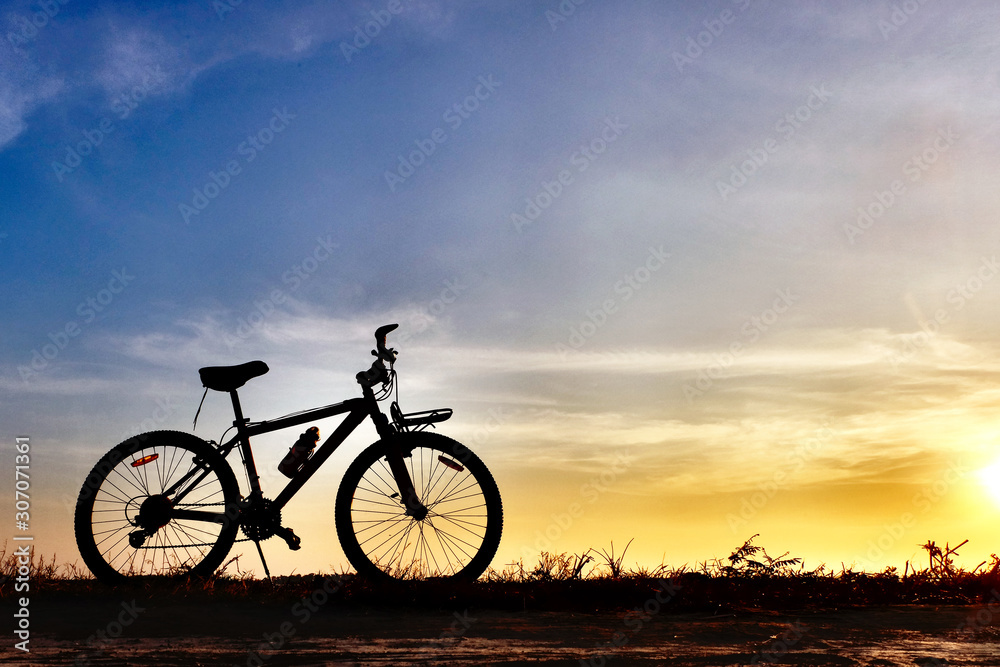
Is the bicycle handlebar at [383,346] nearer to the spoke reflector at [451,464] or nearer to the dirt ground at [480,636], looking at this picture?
the spoke reflector at [451,464]

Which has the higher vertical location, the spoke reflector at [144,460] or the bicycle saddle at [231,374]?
the bicycle saddle at [231,374]

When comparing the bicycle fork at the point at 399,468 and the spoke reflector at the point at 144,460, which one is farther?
the spoke reflector at the point at 144,460

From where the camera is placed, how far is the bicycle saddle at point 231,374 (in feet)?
21.9

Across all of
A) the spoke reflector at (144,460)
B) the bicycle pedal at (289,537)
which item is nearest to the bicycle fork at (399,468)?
the bicycle pedal at (289,537)

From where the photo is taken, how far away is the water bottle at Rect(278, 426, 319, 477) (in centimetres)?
660

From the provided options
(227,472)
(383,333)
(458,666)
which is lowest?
(458,666)

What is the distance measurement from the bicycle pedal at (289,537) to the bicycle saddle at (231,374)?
1.24 m

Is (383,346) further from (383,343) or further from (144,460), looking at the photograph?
(144,460)

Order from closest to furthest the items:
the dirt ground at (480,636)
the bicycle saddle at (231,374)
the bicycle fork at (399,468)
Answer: the dirt ground at (480,636), the bicycle fork at (399,468), the bicycle saddle at (231,374)

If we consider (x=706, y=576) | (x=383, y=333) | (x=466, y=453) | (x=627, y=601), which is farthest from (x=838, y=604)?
(x=383, y=333)

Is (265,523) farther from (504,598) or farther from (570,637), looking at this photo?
(570,637)

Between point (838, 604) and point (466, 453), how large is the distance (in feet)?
9.72

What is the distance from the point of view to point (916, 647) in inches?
163

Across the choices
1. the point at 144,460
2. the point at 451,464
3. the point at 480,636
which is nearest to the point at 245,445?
the point at 144,460
